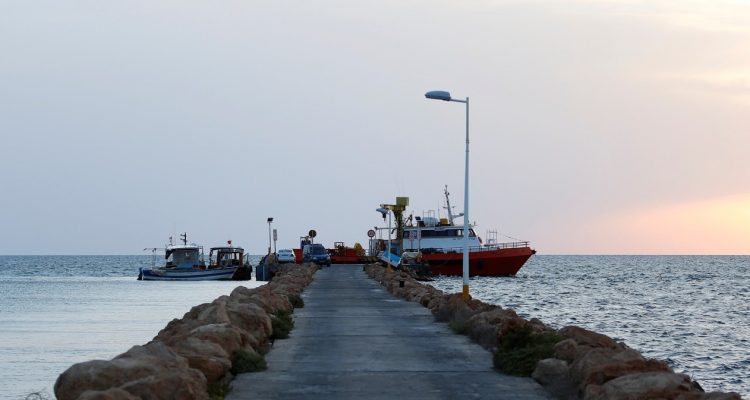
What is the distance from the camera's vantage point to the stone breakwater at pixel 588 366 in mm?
12414

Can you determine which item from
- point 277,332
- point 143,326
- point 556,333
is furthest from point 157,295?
point 556,333

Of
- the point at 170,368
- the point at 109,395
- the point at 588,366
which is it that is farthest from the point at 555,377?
the point at 109,395

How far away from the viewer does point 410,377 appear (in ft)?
55.1

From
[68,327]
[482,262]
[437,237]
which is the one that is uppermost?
[437,237]

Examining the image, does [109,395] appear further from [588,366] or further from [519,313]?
[519,313]

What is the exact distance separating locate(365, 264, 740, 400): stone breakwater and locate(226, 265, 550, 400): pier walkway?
0.31 m

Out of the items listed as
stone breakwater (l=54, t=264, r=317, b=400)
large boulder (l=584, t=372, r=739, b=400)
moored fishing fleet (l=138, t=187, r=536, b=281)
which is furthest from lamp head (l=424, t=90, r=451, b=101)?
moored fishing fleet (l=138, t=187, r=536, b=281)

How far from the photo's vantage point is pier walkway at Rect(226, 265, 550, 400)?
50.2 ft

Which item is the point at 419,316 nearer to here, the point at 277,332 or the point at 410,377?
the point at 277,332

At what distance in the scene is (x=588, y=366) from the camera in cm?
1422

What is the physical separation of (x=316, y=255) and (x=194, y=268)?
37.5 ft

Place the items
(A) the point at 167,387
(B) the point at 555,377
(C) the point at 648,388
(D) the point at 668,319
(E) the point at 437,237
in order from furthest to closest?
(E) the point at 437,237
(D) the point at 668,319
(B) the point at 555,377
(A) the point at 167,387
(C) the point at 648,388

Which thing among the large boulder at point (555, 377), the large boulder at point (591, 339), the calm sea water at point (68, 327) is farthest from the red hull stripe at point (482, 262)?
the large boulder at point (555, 377)

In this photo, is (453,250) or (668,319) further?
(453,250)
